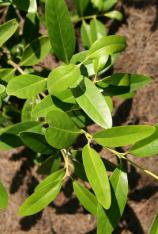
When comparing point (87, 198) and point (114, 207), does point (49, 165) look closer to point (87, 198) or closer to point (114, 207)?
point (87, 198)

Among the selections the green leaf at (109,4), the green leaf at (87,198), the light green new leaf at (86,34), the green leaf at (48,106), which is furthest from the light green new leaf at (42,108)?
the green leaf at (109,4)

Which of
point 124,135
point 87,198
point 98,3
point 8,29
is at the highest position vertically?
point 8,29

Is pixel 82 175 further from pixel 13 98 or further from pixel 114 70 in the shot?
pixel 114 70

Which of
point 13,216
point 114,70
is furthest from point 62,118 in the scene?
point 13,216

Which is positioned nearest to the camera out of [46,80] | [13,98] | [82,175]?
[46,80]

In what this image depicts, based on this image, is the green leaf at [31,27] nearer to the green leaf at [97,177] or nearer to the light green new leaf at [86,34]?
the light green new leaf at [86,34]

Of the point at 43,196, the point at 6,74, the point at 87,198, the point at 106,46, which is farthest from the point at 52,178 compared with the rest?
the point at 106,46
